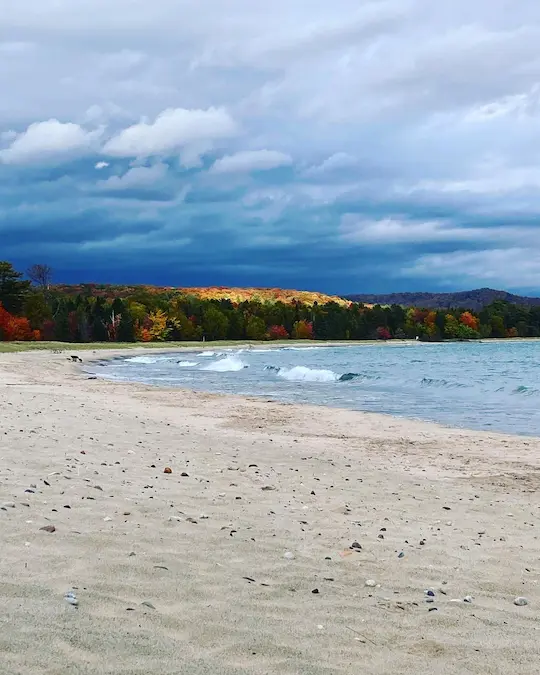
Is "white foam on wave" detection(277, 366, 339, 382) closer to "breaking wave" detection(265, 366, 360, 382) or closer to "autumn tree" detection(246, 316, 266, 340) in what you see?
"breaking wave" detection(265, 366, 360, 382)

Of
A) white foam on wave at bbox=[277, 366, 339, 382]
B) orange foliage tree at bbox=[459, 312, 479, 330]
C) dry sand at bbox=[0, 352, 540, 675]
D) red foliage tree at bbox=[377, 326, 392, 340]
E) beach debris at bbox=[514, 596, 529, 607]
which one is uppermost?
A: orange foliage tree at bbox=[459, 312, 479, 330]

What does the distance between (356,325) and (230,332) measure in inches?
1429

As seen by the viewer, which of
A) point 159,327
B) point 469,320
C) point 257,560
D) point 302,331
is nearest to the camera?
point 257,560

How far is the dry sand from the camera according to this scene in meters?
4.08

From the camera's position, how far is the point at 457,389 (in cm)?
3025

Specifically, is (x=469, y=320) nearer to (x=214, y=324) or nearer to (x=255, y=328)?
(x=255, y=328)

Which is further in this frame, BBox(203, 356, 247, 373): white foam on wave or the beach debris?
BBox(203, 356, 247, 373): white foam on wave

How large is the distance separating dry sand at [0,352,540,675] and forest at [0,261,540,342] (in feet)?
280

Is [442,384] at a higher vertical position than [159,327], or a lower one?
lower

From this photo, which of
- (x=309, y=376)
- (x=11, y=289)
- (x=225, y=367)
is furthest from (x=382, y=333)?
(x=309, y=376)

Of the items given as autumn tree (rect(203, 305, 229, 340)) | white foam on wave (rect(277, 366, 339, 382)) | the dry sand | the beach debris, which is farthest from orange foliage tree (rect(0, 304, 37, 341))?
the beach debris

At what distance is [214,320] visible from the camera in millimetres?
134500

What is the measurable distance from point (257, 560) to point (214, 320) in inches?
5087

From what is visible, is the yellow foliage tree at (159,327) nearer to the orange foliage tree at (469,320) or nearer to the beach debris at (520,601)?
the orange foliage tree at (469,320)
